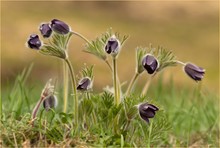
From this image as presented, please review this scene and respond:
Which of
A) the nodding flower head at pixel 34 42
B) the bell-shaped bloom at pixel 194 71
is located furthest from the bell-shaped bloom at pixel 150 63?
the nodding flower head at pixel 34 42

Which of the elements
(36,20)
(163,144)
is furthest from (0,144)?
(36,20)

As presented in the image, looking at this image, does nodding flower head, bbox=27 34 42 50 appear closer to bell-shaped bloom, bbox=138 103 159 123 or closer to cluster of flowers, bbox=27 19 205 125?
cluster of flowers, bbox=27 19 205 125

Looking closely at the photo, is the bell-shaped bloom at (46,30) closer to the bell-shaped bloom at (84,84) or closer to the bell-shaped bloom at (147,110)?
the bell-shaped bloom at (84,84)

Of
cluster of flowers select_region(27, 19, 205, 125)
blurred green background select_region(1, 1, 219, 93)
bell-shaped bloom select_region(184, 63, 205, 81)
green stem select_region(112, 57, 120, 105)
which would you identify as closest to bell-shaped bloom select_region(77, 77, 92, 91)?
cluster of flowers select_region(27, 19, 205, 125)

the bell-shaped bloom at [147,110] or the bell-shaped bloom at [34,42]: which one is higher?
the bell-shaped bloom at [34,42]

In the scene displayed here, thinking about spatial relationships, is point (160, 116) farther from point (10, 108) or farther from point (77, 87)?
point (10, 108)

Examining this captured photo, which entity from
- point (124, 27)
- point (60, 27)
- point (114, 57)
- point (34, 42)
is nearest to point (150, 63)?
point (114, 57)
